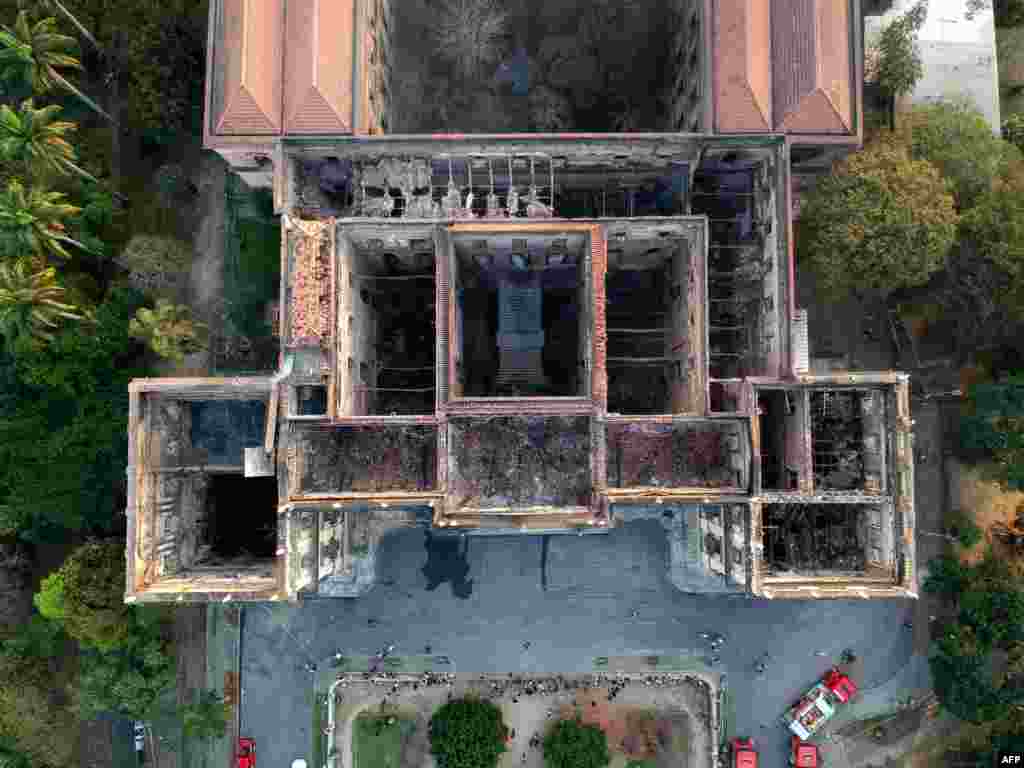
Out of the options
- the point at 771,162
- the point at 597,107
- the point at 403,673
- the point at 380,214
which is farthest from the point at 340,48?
the point at 403,673

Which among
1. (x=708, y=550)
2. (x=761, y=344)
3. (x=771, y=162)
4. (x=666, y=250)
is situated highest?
(x=771, y=162)

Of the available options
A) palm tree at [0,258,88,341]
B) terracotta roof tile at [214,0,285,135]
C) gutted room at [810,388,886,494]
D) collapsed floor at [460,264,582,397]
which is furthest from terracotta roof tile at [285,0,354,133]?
gutted room at [810,388,886,494]

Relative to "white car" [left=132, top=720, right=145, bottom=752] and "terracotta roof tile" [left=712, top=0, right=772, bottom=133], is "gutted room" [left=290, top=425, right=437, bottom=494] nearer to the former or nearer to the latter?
"white car" [left=132, top=720, right=145, bottom=752]

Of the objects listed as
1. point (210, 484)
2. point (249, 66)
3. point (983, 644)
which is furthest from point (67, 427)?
point (983, 644)

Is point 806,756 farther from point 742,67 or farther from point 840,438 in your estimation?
point 742,67

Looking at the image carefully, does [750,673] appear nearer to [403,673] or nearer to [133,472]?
[403,673]

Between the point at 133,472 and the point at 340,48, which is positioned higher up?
the point at 340,48
